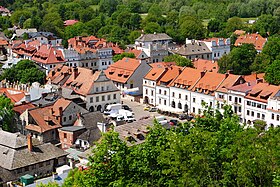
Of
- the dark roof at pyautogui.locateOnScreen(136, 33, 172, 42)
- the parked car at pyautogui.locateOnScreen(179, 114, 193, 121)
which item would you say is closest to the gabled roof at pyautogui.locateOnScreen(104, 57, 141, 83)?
the parked car at pyautogui.locateOnScreen(179, 114, 193, 121)

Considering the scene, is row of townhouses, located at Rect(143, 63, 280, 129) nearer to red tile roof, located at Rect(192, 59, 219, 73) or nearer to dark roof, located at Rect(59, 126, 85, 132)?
red tile roof, located at Rect(192, 59, 219, 73)

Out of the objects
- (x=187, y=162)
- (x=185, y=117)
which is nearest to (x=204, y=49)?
(x=185, y=117)

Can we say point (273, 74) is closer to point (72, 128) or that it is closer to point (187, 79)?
point (187, 79)

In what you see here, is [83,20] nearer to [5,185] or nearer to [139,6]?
[139,6]

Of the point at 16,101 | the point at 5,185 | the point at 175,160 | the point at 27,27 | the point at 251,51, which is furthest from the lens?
the point at 27,27

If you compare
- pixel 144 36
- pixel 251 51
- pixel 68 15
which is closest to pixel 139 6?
pixel 68 15

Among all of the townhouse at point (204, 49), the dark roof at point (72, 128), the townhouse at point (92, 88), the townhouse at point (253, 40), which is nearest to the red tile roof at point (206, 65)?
the townhouse at point (204, 49)

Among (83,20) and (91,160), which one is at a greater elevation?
(91,160)
